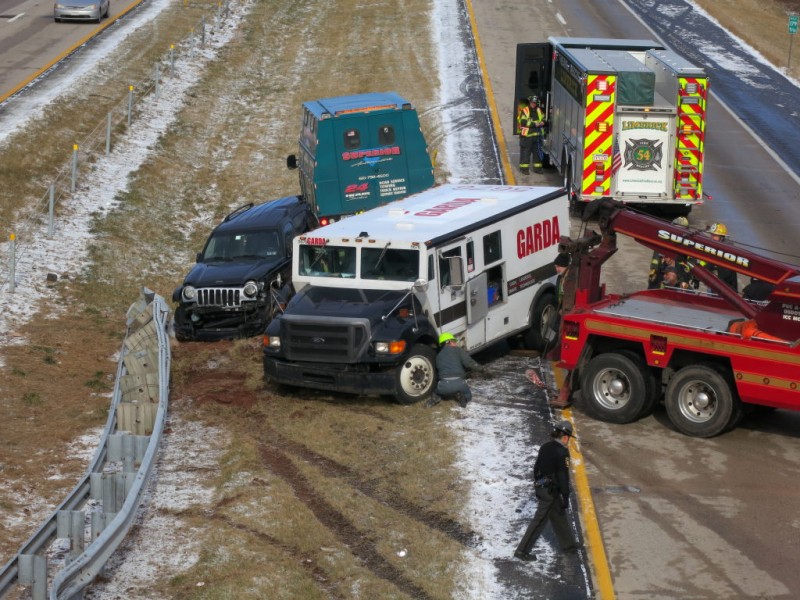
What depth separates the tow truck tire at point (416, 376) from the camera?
1803 cm

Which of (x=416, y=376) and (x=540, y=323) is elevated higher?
(x=416, y=376)

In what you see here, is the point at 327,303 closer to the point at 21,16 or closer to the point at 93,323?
the point at 93,323

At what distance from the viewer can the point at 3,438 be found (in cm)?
1764

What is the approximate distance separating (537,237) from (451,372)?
3705 millimetres

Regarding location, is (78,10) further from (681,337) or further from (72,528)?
(72,528)

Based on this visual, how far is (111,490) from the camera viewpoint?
45.0 ft

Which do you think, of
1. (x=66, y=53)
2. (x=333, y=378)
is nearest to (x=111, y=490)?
(x=333, y=378)

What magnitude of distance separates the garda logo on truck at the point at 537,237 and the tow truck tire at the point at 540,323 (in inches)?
33.8

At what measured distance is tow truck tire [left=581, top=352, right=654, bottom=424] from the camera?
17.2 m

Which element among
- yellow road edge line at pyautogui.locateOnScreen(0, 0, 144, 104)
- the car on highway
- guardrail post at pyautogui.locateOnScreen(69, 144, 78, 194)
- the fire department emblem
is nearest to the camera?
the fire department emblem

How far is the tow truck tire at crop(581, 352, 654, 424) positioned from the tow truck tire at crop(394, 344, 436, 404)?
2.20 m

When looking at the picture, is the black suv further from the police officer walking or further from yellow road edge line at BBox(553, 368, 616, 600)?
Answer: the police officer walking

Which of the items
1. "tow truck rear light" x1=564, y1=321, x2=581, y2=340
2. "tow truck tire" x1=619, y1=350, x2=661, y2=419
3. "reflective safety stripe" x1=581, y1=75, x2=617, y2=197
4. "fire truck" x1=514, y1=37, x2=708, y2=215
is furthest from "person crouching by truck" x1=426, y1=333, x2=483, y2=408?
"reflective safety stripe" x1=581, y1=75, x2=617, y2=197

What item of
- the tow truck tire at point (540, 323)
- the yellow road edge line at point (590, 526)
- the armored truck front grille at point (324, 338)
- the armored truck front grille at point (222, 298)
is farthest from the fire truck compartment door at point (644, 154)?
the armored truck front grille at point (324, 338)
